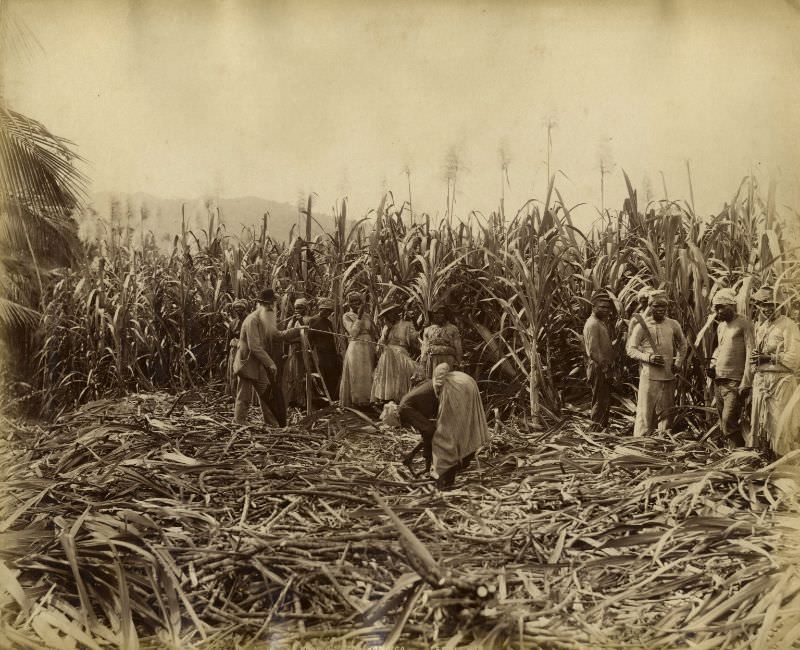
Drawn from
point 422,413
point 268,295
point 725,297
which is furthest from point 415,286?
point 725,297

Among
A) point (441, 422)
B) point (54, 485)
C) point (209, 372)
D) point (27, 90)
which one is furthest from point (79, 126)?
point (441, 422)

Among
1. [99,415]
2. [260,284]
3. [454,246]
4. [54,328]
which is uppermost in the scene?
[454,246]

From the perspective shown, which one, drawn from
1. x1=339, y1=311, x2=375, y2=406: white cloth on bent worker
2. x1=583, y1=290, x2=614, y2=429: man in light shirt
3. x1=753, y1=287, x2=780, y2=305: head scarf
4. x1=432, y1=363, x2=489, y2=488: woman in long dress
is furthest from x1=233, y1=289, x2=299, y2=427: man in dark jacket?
x1=753, y1=287, x2=780, y2=305: head scarf

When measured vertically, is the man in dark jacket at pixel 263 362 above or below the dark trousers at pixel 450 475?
above

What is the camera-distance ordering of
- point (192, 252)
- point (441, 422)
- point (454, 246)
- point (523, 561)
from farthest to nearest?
1. point (192, 252)
2. point (454, 246)
3. point (441, 422)
4. point (523, 561)

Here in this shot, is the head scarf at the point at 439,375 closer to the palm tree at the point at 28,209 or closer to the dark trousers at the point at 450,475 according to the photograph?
the dark trousers at the point at 450,475

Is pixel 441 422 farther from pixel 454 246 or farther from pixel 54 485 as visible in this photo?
pixel 54 485

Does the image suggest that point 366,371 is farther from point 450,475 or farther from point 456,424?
point 450,475

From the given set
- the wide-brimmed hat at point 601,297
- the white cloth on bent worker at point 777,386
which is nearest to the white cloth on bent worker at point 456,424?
the wide-brimmed hat at point 601,297
